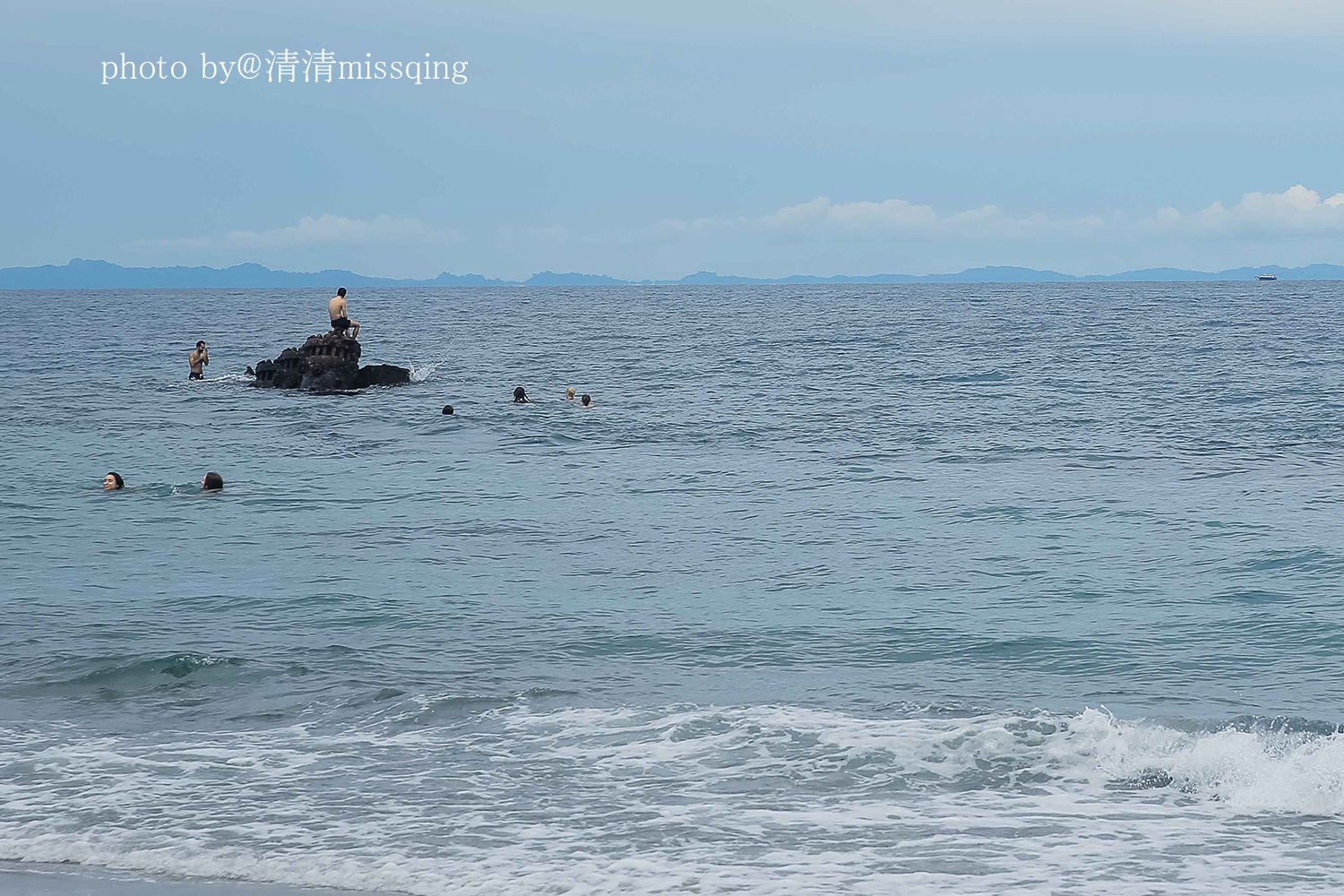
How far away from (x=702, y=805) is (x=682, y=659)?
3.59 metres

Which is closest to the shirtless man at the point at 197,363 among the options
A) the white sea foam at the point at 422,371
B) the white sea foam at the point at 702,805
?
the white sea foam at the point at 422,371

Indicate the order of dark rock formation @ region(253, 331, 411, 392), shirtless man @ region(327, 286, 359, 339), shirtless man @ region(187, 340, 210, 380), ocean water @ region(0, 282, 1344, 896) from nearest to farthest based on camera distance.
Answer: ocean water @ region(0, 282, 1344, 896) < shirtless man @ region(327, 286, 359, 339) < dark rock formation @ region(253, 331, 411, 392) < shirtless man @ region(187, 340, 210, 380)

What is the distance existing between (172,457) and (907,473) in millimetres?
15477

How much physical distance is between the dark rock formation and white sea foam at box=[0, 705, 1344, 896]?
30.8 metres

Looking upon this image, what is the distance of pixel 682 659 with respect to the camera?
12430 mm

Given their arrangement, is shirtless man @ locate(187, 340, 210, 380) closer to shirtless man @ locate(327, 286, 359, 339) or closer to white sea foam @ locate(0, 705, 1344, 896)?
shirtless man @ locate(327, 286, 359, 339)

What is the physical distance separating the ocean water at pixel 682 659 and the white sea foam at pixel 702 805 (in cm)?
4

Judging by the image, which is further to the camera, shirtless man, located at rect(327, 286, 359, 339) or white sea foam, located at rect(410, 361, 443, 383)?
white sea foam, located at rect(410, 361, 443, 383)

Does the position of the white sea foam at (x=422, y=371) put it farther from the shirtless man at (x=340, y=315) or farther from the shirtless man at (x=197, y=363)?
the shirtless man at (x=197, y=363)

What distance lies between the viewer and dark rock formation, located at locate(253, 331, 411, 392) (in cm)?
4019

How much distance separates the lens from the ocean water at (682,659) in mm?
8164

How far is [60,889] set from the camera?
24.5 feet

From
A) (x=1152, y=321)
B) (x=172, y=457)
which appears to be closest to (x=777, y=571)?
(x=172, y=457)

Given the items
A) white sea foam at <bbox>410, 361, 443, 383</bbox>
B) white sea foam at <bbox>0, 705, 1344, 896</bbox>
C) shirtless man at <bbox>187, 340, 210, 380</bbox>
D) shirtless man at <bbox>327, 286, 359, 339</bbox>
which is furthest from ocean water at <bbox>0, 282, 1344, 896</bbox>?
white sea foam at <bbox>410, 361, 443, 383</bbox>
